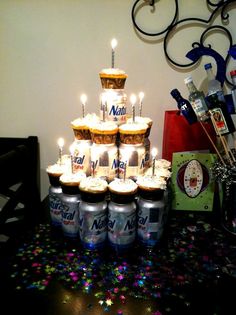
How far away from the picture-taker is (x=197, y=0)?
1375 mm

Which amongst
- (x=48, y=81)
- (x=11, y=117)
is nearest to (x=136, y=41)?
(x=48, y=81)

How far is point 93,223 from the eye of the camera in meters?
0.96

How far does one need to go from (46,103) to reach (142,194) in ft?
2.58

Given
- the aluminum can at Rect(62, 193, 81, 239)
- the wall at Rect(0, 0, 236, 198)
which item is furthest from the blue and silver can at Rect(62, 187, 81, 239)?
the wall at Rect(0, 0, 236, 198)

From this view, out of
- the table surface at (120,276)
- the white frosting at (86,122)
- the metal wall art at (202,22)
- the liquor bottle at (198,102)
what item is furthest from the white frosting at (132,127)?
the metal wall art at (202,22)

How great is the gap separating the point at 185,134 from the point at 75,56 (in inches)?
24.2

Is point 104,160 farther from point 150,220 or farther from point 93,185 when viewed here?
point 150,220

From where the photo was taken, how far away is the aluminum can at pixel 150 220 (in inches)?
38.7

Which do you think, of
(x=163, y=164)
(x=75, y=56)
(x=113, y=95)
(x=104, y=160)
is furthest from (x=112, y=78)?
(x=75, y=56)

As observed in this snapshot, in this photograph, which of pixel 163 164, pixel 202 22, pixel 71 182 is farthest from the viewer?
pixel 202 22

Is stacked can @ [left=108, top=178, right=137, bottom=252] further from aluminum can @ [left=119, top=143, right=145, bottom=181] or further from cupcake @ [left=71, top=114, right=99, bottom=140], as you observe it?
cupcake @ [left=71, top=114, right=99, bottom=140]

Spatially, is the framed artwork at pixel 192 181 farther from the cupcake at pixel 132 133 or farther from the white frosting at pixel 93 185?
the white frosting at pixel 93 185

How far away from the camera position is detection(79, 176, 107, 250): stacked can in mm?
951

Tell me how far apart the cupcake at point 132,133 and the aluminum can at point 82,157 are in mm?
124
